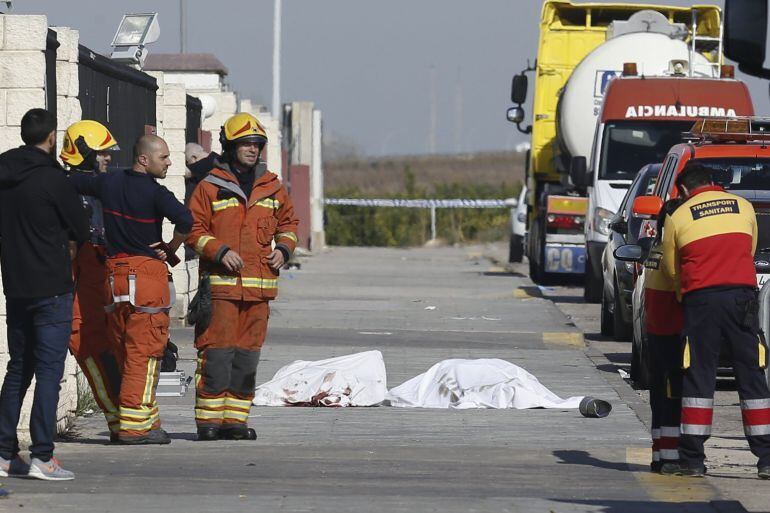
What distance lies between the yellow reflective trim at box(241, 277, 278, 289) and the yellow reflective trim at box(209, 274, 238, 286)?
0.05m

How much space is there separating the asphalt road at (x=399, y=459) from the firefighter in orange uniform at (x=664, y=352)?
0.84 ft

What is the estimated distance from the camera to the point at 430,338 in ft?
54.7

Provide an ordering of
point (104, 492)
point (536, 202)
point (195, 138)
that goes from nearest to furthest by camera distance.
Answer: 1. point (104, 492)
2. point (195, 138)
3. point (536, 202)

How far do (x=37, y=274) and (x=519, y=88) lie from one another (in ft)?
63.9

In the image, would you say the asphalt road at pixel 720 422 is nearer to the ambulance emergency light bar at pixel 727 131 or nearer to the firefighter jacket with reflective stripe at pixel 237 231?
the ambulance emergency light bar at pixel 727 131

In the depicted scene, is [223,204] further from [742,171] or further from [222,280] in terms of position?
[742,171]

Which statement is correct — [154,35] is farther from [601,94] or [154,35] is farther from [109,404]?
[601,94]

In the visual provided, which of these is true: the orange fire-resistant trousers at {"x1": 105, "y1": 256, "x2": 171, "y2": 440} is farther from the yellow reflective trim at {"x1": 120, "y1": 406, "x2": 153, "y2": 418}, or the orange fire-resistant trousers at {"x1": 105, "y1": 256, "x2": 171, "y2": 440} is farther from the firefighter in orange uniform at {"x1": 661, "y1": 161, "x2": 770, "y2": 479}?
the firefighter in orange uniform at {"x1": 661, "y1": 161, "x2": 770, "y2": 479}

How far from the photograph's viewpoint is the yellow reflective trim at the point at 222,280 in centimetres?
988

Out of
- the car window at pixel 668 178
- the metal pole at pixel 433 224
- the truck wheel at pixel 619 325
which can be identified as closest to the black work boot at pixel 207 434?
the car window at pixel 668 178

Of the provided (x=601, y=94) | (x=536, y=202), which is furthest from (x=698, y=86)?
(x=536, y=202)

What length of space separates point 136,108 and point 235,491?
7.82 metres

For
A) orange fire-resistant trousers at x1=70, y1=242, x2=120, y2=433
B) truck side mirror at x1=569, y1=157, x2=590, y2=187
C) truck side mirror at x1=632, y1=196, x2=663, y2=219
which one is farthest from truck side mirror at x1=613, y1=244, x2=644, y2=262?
truck side mirror at x1=569, y1=157, x2=590, y2=187

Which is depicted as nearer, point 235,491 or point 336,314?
point 235,491
